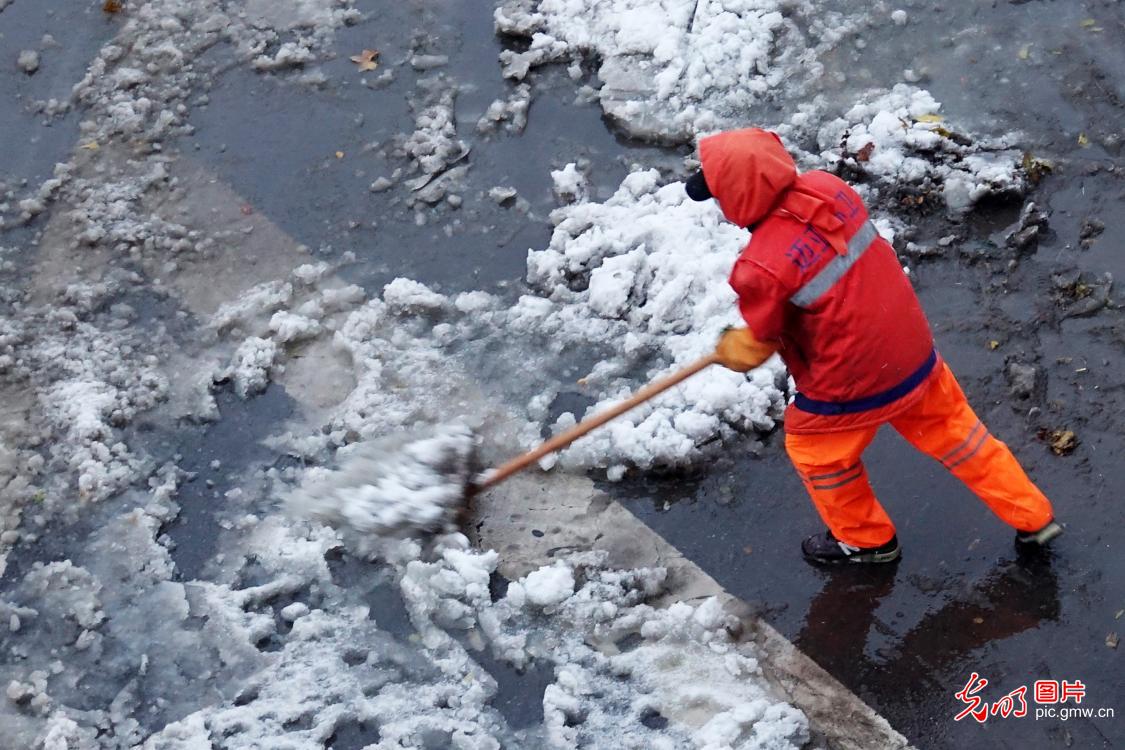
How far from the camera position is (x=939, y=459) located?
3564mm

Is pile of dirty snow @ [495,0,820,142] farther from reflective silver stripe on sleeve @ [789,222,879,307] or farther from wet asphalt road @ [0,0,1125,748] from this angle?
reflective silver stripe on sleeve @ [789,222,879,307]

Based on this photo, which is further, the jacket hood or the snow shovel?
the snow shovel

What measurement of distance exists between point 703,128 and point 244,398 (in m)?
2.34

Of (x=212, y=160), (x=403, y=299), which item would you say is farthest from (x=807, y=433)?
(x=212, y=160)

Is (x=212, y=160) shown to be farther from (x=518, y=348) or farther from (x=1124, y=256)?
(x=1124, y=256)

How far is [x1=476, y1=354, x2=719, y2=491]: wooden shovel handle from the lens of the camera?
11.3 feet

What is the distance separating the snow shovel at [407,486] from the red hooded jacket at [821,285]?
739mm

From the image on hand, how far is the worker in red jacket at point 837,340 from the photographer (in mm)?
3137

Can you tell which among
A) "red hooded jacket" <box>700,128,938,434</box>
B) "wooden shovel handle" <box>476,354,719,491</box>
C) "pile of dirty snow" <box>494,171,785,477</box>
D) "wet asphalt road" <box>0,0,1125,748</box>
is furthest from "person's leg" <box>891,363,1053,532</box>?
"pile of dirty snow" <box>494,171,785,477</box>

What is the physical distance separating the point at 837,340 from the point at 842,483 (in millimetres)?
514

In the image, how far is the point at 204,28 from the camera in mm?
6082

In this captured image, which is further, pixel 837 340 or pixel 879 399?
pixel 879 399
